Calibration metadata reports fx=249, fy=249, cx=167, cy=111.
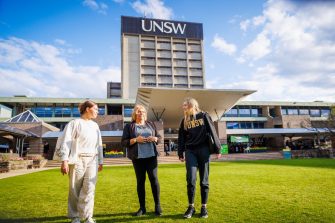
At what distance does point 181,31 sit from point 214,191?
6988 centimetres

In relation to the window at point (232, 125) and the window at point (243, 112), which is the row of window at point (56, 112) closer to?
the window at point (232, 125)

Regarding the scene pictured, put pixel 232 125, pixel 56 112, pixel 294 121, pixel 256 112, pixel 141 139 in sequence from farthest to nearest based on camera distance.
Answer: pixel 256 112, pixel 232 125, pixel 294 121, pixel 56 112, pixel 141 139

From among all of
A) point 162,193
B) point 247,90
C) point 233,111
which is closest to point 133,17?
point 233,111

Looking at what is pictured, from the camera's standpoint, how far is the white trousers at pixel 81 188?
3.41m

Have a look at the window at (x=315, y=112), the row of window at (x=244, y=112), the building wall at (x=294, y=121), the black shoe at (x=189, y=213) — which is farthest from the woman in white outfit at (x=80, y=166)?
the window at (x=315, y=112)

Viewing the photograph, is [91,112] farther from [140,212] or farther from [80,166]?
[140,212]

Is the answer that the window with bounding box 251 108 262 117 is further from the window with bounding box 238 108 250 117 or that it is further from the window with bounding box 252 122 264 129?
the window with bounding box 252 122 264 129

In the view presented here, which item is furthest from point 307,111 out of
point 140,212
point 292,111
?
point 140,212

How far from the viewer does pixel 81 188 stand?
350 centimetres

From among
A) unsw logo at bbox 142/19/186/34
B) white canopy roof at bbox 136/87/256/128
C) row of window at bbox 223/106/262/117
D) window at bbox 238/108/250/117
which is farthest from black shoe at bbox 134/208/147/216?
unsw logo at bbox 142/19/186/34

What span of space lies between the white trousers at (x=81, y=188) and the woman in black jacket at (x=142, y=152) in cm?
77

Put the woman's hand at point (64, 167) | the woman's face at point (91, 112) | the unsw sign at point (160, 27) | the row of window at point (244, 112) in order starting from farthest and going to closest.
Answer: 1. the unsw sign at point (160, 27)
2. the row of window at point (244, 112)
3. the woman's face at point (91, 112)
4. the woman's hand at point (64, 167)

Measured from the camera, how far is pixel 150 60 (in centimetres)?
6856

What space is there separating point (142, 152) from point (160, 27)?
A: 2746 inches
